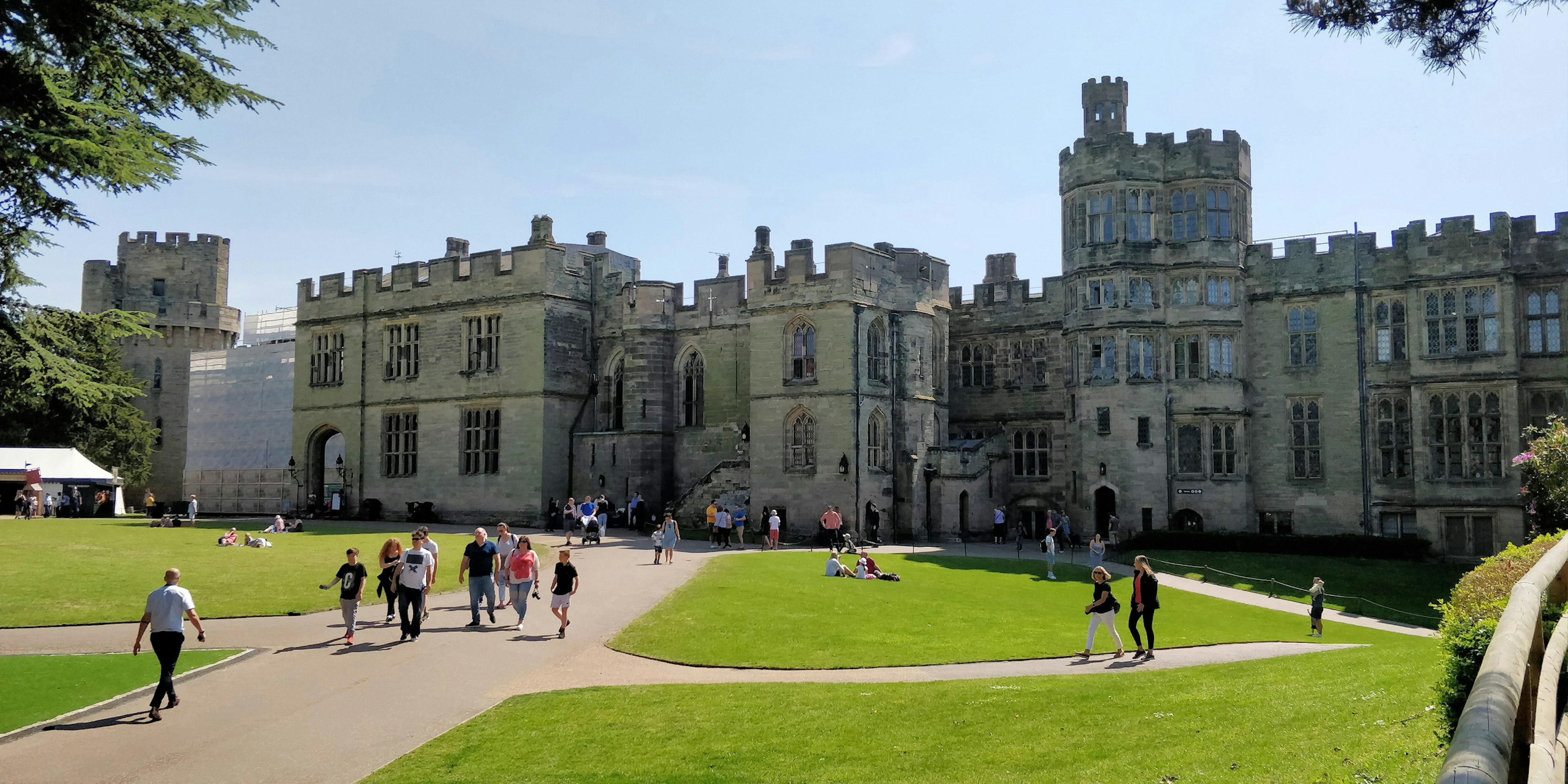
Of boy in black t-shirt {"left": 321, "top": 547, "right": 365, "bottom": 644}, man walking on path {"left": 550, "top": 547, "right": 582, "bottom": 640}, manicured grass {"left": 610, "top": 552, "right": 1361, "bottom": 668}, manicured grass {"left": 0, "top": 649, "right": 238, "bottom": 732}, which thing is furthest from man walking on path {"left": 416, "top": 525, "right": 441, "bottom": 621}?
manicured grass {"left": 610, "top": 552, "right": 1361, "bottom": 668}

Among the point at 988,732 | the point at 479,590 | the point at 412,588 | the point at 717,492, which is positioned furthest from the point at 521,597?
the point at 717,492

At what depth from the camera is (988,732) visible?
12016 mm

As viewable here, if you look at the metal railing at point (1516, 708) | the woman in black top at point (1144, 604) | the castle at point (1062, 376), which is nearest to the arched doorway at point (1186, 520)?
the castle at point (1062, 376)

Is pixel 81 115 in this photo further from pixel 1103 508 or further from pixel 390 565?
pixel 1103 508

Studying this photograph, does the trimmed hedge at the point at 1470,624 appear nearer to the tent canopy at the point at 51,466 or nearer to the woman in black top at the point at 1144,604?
the woman in black top at the point at 1144,604

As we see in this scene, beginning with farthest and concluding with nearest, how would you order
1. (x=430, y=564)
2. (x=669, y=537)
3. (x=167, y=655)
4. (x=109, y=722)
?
(x=669, y=537) < (x=430, y=564) < (x=167, y=655) < (x=109, y=722)

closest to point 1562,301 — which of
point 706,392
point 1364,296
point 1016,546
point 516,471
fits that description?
point 1364,296

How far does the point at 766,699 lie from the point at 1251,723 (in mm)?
5795

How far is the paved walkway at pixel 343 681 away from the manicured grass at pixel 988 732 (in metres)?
0.94

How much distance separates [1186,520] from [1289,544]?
3905 millimetres

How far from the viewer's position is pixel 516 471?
44.9 metres

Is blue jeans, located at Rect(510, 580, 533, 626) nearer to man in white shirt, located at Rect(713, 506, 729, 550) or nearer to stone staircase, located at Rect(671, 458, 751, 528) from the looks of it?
man in white shirt, located at Rect(713, 506, 729, 550)

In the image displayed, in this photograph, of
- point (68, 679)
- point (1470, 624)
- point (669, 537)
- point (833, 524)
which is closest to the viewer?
point (1470, 624)

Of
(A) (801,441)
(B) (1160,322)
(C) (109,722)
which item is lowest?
(C) (109,722)
